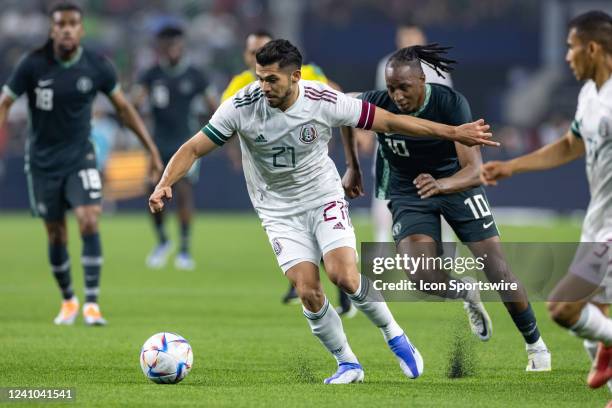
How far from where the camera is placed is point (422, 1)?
3497 centimetres

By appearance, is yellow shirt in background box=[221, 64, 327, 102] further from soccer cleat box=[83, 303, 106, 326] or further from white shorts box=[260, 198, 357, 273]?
white shorts box=[260, 198, 357, 273]

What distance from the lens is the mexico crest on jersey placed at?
7.45 meters

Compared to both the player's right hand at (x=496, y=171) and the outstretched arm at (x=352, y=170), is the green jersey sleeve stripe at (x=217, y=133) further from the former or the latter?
the player's right hand at (x=496, y=171)

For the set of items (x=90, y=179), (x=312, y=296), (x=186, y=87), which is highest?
(x=186, y=87)

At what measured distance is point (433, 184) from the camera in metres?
7.89

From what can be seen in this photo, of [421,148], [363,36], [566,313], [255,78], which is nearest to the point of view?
[566,313]

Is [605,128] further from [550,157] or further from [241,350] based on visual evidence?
[241,350]

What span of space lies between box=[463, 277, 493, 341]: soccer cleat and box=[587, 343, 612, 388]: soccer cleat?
7.76 ft

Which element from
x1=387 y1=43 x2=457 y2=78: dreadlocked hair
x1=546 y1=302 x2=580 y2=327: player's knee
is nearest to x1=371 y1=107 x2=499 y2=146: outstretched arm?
x1=387 y1=43 x2=457 y2=78: dreadlocked hair

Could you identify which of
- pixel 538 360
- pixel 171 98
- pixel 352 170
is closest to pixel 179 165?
pixel 352 170

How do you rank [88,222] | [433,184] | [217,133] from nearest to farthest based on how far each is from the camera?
1. [217,133]
2. [433,184]
3. [88,222]

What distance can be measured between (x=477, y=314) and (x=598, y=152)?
2.71 meters

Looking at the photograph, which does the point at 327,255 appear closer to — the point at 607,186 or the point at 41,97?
the point at 607,186

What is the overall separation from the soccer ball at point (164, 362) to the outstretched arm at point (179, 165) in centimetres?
Result: 87
